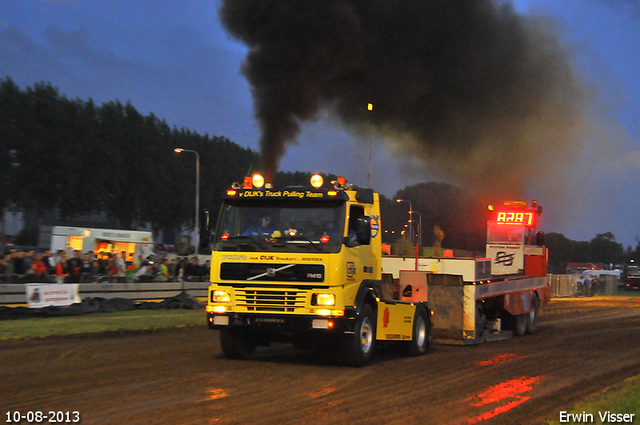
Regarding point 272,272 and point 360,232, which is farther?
point 360,232

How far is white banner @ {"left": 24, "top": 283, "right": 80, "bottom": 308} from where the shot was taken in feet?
55.4

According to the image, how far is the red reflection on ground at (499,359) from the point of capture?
10781 mm

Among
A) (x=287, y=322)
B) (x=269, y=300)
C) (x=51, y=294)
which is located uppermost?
(x=269, y=300)

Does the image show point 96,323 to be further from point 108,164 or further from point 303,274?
point 108,164

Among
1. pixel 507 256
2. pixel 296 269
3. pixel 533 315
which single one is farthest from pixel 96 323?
pixel 533 315

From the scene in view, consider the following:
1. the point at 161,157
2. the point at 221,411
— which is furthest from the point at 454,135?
the point at 161,157

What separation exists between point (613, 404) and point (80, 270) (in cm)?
1712

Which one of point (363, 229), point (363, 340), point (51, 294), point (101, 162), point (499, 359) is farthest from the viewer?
point (101, 162)

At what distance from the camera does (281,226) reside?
31.8 feet

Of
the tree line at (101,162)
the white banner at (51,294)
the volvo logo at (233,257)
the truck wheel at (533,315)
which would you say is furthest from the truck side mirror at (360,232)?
the tree line at (101,162)

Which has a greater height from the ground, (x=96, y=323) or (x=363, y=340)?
(x=363, y=340)

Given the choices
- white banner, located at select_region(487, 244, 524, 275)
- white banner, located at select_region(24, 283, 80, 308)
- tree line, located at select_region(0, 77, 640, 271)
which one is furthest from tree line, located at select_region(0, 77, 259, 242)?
white banner, located at select_region(487, 244, 524, 275)

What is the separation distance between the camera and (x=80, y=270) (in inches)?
802

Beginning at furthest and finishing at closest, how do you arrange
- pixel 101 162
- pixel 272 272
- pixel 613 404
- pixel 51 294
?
pixel 101 162
pixel 51 294
pixel 272 272
pixel 613 404
